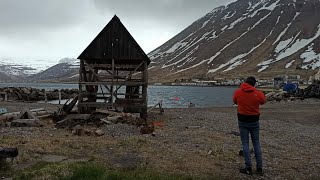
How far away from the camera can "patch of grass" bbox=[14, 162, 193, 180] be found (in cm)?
1034

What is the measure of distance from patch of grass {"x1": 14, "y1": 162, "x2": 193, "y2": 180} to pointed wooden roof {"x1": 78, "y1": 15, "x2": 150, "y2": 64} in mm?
16549

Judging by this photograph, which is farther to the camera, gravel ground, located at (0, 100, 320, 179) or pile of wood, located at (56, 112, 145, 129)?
pile of wood, located at (56, 112, 145, 129)

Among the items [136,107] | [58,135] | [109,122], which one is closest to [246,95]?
[58,135]

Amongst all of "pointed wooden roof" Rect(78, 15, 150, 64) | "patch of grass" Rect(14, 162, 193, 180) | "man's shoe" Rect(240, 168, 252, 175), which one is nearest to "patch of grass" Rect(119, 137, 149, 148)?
"patch of grass" Rect(14, 162, 193, 180)

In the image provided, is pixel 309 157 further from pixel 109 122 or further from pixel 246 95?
pixel 109 122

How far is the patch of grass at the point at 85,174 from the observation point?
10344 mm

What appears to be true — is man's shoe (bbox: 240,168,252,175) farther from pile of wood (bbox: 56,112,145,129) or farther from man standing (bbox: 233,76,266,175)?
pile of wood (bbox: 56,112,145,129)

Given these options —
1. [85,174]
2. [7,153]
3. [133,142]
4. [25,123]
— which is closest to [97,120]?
[25,123]

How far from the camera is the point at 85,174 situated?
1049cm

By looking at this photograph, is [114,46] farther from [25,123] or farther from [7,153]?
[7,153]

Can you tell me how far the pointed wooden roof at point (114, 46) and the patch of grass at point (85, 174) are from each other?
16549 mm

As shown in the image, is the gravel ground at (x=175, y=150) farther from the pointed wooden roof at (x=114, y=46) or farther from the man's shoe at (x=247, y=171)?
the pointed wooden roof at (x=114, y=46)

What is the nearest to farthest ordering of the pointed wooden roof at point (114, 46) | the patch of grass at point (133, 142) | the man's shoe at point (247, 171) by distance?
the man's shoe at point (247, 171) → the patch of grass at point (133, 142) → the pointed wooden roof at point (114, 46)

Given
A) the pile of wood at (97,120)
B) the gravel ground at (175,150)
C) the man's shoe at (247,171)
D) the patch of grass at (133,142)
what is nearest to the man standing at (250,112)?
the man's shoe at (247,171)
